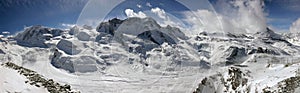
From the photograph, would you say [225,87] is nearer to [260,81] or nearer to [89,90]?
[260,81]

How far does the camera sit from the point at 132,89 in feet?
640

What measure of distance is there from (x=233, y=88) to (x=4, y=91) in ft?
95.8

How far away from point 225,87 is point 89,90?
499 feet

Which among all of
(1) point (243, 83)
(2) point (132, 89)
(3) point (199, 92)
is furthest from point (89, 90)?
(1) point (243, 83)

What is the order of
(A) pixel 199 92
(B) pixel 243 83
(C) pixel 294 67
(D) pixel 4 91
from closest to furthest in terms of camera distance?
(D) pixel 4 91, (C) pixel 294 67, (B) pixel 243 83, (A) pixel 199 92

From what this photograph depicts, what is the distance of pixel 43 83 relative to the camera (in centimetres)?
2995

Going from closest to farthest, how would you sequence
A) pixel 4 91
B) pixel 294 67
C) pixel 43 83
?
pixel 4 91 → pixel 43 83 → pixel 294 67

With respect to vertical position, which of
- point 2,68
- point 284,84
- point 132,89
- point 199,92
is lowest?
point 284,84

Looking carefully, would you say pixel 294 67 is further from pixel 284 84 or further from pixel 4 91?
pixel 4 91

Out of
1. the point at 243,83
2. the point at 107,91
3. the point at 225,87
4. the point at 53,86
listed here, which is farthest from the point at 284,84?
the point at 107,91

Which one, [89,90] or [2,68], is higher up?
[89,90]

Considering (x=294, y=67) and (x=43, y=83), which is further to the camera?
(x=294, y=67)

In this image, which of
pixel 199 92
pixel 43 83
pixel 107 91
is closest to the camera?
pixel 43 83

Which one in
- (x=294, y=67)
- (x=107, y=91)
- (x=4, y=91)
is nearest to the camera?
(x=4, y=91)
